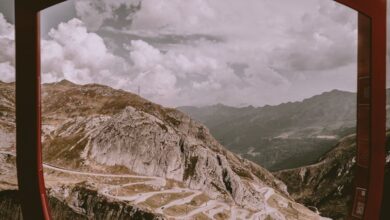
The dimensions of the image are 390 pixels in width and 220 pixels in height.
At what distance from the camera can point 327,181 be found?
84062 mm

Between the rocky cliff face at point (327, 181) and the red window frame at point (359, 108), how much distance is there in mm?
73212

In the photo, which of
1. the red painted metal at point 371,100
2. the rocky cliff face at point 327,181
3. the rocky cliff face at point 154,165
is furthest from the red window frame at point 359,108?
the rocky cliff face at point 327,181

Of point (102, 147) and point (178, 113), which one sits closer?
point (102, 147)

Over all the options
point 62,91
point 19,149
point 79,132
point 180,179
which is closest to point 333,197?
point 180,179

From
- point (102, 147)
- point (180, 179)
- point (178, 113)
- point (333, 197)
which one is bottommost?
point (333, 197)

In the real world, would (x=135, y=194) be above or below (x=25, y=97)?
below

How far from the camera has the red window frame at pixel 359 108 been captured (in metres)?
1.51

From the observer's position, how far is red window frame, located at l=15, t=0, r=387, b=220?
59.6 inches

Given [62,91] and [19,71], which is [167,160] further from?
[19,71]

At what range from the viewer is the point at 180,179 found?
6462 centimetres

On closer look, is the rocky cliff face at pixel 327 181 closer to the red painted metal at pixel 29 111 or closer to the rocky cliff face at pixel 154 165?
the rocky cliff face at pixel 154 165

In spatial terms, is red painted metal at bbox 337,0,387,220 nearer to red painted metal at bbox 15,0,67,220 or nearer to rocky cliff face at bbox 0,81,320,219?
red painted metal at bbox 15,0,67,220

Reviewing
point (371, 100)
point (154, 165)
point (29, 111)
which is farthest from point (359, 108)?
point (154, 165)

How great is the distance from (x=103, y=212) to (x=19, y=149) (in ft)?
128
